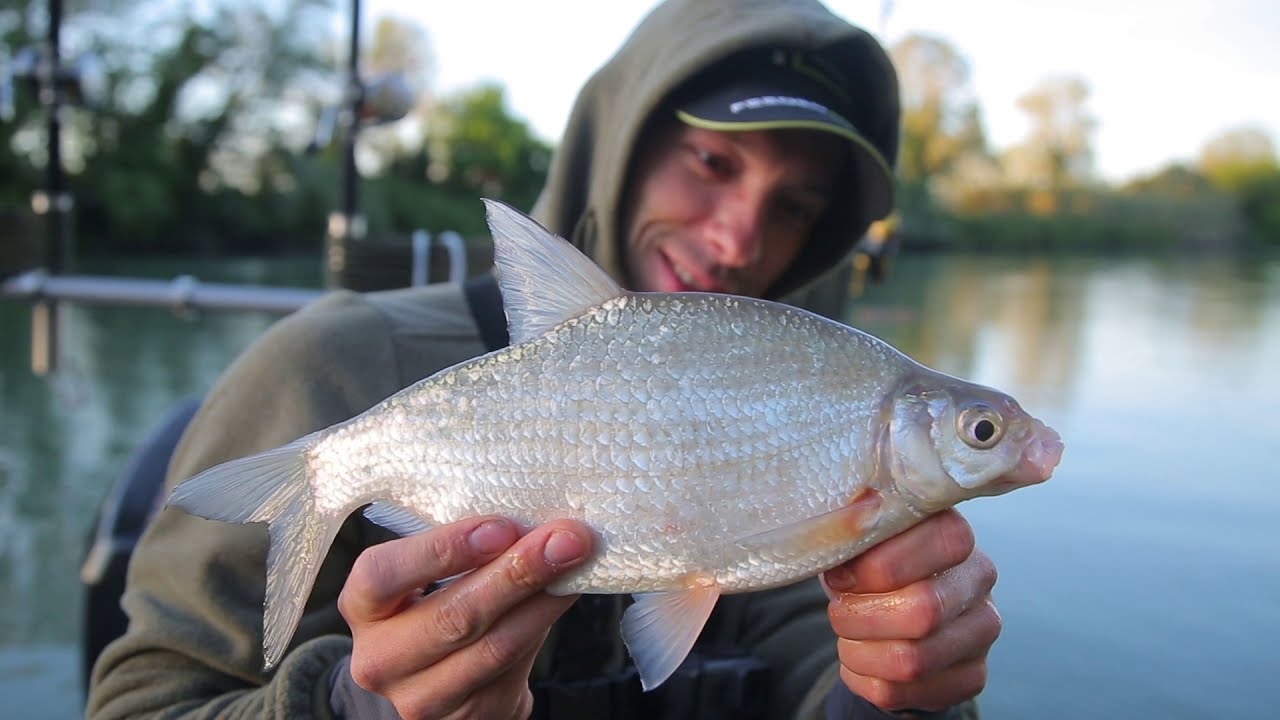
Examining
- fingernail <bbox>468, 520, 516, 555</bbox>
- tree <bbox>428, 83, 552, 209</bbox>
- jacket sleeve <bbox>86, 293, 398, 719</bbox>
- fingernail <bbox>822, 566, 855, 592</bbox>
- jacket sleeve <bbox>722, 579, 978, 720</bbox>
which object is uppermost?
fingernail <bbox>468, 520, 516, 555</bbox>

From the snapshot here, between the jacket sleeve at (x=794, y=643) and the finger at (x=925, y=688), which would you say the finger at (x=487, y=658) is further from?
the jacket sleeve at (x=794, y=643)

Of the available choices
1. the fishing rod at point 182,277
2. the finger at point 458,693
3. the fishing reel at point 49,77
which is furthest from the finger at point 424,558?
the fishing reel at point 49,77

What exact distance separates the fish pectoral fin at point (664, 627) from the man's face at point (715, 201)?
3.08ft

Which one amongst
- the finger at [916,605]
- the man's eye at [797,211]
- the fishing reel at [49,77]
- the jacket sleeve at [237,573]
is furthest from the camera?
the fishing reel at [49,77]

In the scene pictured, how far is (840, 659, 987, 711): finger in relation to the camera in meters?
1.31

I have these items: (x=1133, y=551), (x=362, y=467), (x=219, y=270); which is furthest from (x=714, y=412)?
(x=219, y=270)

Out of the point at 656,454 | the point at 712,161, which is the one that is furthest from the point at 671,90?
the point at 656,454

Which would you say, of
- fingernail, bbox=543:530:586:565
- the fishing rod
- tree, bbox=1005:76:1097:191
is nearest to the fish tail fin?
fingernail, bbox=543:530:586:565

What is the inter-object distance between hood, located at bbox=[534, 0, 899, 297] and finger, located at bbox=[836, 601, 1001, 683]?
42.2 inches

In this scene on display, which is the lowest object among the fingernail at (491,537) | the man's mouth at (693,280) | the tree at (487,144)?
the tree at (487,144)

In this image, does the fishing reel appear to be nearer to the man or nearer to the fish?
the man

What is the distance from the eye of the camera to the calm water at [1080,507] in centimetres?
327

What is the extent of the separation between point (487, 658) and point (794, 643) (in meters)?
1.11

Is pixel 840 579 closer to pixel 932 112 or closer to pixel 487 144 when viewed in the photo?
pixel 932 112
